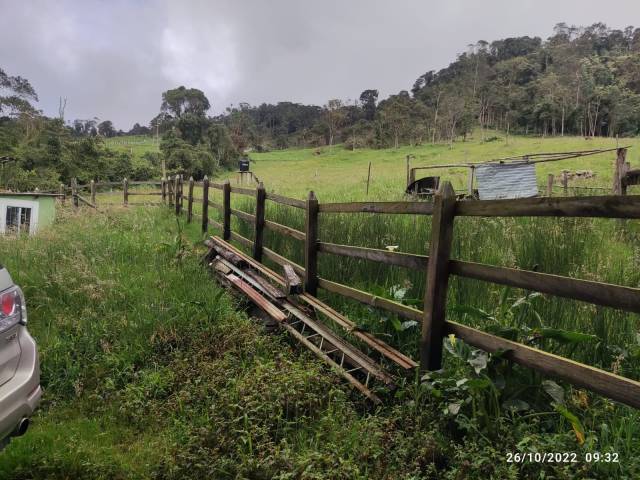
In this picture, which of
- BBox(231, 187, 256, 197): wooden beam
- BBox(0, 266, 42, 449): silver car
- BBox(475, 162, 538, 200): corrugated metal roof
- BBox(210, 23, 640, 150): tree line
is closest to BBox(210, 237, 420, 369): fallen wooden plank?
BBox(0, 266, 42, 449): silver car

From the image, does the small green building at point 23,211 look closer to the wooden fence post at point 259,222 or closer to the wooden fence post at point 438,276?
the wooden fence post at point 259,222

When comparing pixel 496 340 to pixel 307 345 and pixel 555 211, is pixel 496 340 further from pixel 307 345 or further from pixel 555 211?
pixel 307 345

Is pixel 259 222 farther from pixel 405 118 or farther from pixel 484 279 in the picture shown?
pixel 405 118

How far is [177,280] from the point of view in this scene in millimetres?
5668

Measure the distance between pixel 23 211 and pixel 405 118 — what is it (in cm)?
6389

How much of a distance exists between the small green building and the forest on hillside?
1663 centimetres

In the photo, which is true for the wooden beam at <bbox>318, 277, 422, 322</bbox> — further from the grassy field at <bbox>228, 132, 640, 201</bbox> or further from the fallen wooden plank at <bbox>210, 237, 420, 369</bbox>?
the grassy field at <bbox>228, 132, 640, 201</bbox>

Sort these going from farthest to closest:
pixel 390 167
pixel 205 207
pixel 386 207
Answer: pixel 390 167
pixel 205 207
pixel 386 207

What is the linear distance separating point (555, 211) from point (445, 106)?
72.6 meters

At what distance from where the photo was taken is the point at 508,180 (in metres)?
12.6

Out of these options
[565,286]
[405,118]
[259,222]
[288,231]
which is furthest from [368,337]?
[405,118]

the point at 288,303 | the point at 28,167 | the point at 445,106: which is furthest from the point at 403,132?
the point at 288,303

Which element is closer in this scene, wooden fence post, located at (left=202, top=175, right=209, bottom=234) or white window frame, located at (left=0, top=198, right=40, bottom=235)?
wooden fence post, located at (left=202, top=175, right=209, bottom=234)

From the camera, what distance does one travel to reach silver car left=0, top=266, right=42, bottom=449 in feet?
7.80
